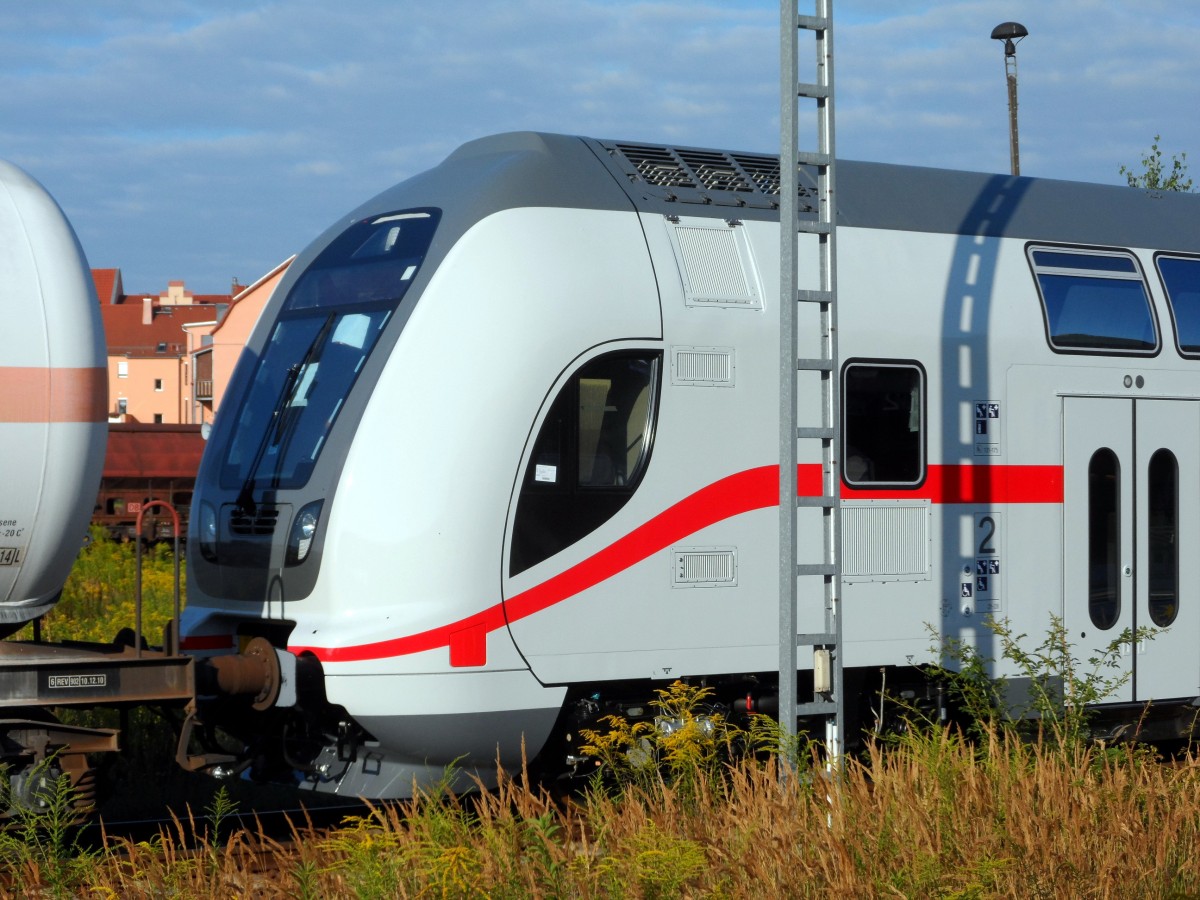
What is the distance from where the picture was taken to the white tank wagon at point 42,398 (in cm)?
739

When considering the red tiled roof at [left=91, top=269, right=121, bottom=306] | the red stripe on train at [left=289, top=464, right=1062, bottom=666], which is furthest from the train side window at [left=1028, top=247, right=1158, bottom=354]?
the red tiled roof at [left=91, top=269, right=121, bottom=306]

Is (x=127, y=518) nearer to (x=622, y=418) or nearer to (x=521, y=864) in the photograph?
(x=622, y=418)

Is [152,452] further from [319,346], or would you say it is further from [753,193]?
[753,193]

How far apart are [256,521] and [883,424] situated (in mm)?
3582

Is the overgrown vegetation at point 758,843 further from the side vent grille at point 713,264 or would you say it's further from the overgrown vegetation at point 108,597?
the overgrown vegetation at point 108,597

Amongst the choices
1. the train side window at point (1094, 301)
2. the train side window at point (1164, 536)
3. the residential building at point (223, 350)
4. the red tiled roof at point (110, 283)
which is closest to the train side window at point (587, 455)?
the train side window at point (1094, 301)

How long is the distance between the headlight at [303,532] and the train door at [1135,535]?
180 inches

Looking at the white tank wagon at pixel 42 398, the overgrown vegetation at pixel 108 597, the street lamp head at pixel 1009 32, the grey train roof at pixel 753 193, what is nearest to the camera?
the white tank wagon at pixel 42 398

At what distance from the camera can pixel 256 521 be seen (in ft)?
28.7

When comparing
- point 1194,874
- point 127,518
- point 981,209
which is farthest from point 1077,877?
point 127,518

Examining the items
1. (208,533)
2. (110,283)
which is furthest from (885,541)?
(110,283)

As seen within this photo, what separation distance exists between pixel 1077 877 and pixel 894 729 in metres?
3.89

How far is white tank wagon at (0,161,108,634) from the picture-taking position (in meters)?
7.39

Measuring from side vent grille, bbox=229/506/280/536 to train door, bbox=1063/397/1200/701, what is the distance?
475 centimetres
